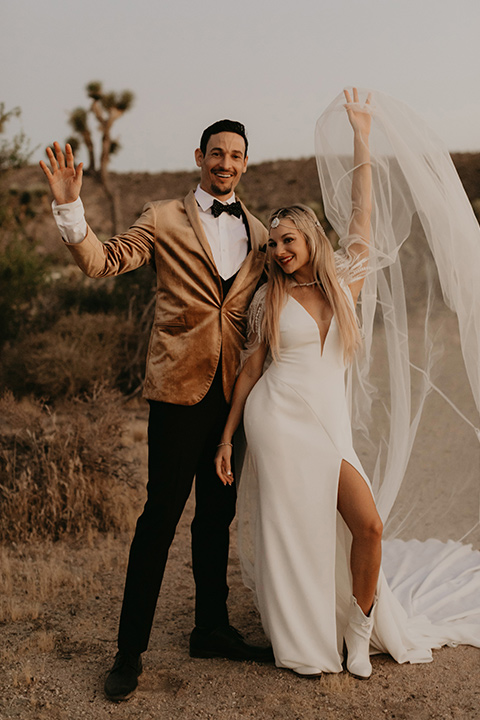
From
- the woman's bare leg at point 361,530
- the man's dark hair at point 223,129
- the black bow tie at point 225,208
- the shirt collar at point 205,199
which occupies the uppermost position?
the man's dark hair at point 223,129

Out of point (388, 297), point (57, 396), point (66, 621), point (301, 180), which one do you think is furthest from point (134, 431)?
point (301, 180)

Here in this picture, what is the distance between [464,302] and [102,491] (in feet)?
10.6

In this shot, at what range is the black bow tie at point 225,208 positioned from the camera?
321cm

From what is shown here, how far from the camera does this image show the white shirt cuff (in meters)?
2.73

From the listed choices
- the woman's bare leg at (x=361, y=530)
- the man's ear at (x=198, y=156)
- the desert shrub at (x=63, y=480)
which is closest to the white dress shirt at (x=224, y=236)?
the man's ear at (x=198, y=156)

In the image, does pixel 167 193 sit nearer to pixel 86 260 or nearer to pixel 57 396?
pixel 57 396

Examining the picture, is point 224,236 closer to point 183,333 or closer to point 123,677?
point 183,333

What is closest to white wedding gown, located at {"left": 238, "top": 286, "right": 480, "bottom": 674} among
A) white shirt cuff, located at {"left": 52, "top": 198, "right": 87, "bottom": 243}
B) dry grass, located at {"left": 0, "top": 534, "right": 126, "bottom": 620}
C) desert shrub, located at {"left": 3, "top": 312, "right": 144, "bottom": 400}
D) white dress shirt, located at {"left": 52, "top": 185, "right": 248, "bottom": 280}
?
white dress shirt, located at {"left": 52, "top": 185, "right": 248, "bottom": 280}

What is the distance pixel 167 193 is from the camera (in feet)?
134

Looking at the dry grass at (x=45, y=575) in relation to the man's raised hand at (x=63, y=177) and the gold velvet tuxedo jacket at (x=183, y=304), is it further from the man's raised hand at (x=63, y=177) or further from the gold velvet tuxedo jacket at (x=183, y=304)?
the man's raised hand at (x=63, y=177)

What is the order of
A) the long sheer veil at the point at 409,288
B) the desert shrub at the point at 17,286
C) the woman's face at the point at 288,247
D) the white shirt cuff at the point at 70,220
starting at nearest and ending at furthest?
the white shirt cuff at the point at 70,220 < the woman's face at the point at 288,247 < the long sheer veil at the point at 409,288 < the desert shrub at the point at 17,286

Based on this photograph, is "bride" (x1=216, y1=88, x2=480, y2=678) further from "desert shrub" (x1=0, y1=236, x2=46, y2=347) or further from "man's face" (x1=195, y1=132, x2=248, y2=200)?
"desert shrub" (x1=0, y1=236, x2=46, y2=347)

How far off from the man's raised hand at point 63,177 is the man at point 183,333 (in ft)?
1.02

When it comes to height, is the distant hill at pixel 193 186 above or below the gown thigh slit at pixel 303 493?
above
